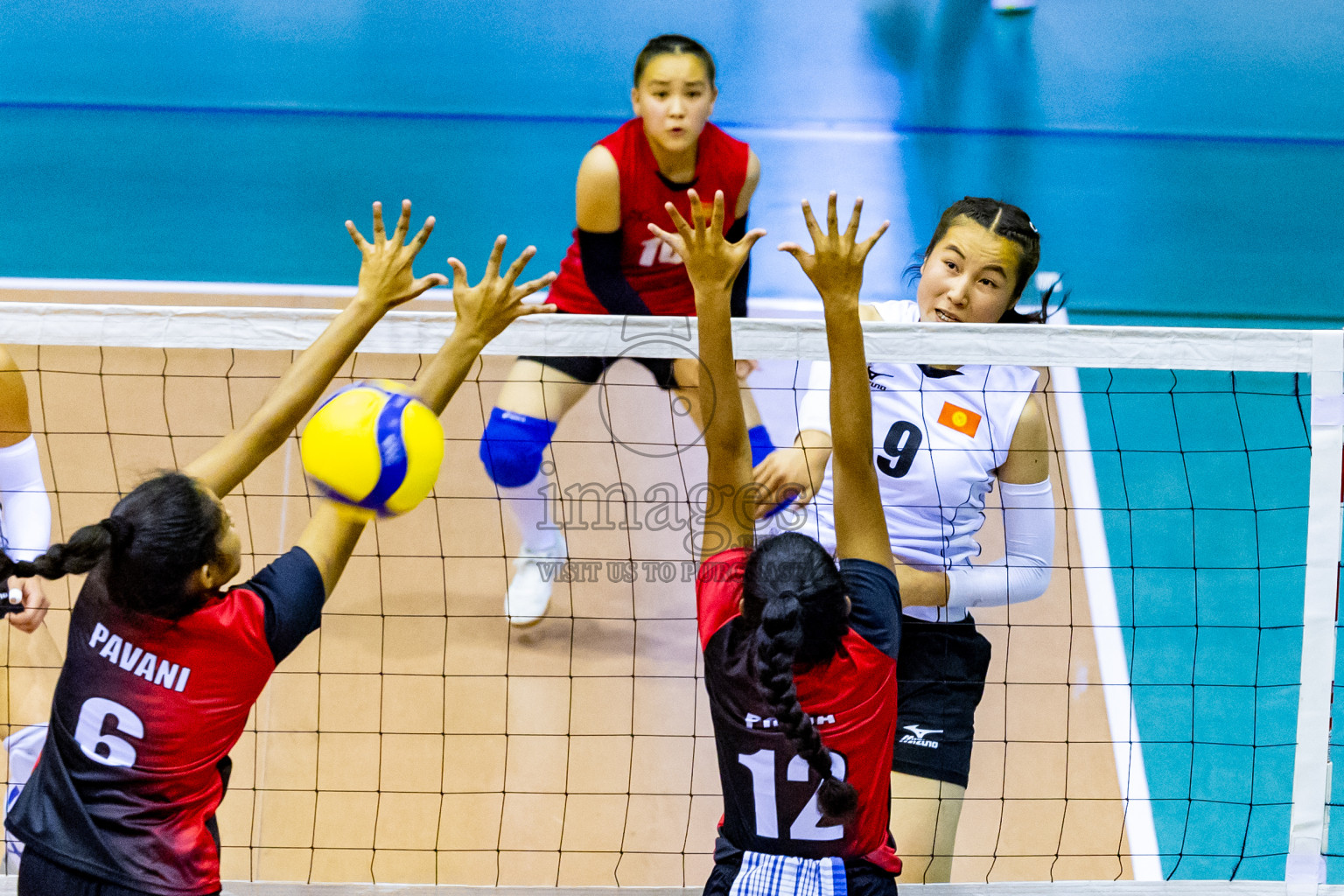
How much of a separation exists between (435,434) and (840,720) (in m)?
0.94

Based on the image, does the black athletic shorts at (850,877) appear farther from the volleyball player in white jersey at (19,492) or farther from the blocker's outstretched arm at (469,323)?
the volleyball player in white jersey at (19,492)

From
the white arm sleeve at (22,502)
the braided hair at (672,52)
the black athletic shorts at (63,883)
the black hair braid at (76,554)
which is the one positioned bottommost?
the black athletic shorts at (63,883)

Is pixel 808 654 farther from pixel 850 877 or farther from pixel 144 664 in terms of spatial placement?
pixel 144 664

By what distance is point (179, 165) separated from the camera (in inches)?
245

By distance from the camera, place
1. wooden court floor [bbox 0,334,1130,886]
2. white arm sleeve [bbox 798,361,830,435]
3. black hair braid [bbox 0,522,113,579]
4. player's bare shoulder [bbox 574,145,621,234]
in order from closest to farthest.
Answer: black hair braid [bbox 0,522,113,579] → white arm sleeve [bbox 798,361,830,435] → wooden court floor [bbox 0,334,1130,886] → player's bare shoulder [bbox 574,145,621,234]

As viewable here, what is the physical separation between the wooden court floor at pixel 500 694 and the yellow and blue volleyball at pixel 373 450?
116 centimetres

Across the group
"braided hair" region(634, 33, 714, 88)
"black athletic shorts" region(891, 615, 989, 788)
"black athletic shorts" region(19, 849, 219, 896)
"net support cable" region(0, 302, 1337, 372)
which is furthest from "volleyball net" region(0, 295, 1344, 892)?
"braided hair" region(634, 33, 714, 88)

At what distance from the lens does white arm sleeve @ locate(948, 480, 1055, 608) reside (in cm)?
292

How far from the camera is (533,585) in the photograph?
4.06 m

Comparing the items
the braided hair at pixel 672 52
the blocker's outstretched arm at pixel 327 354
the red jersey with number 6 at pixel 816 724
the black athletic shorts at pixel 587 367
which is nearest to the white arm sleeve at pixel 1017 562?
the red jersey with number 6 at pixel 816 724

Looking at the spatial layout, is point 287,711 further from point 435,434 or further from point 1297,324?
point 1297,324

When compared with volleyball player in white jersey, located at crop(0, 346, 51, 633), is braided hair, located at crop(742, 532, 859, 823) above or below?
below

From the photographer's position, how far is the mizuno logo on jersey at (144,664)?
208 cm

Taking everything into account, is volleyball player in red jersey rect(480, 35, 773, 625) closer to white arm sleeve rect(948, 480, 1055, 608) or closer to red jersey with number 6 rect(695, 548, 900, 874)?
white arm sleeve rect(948, 480, 1055, 608)
